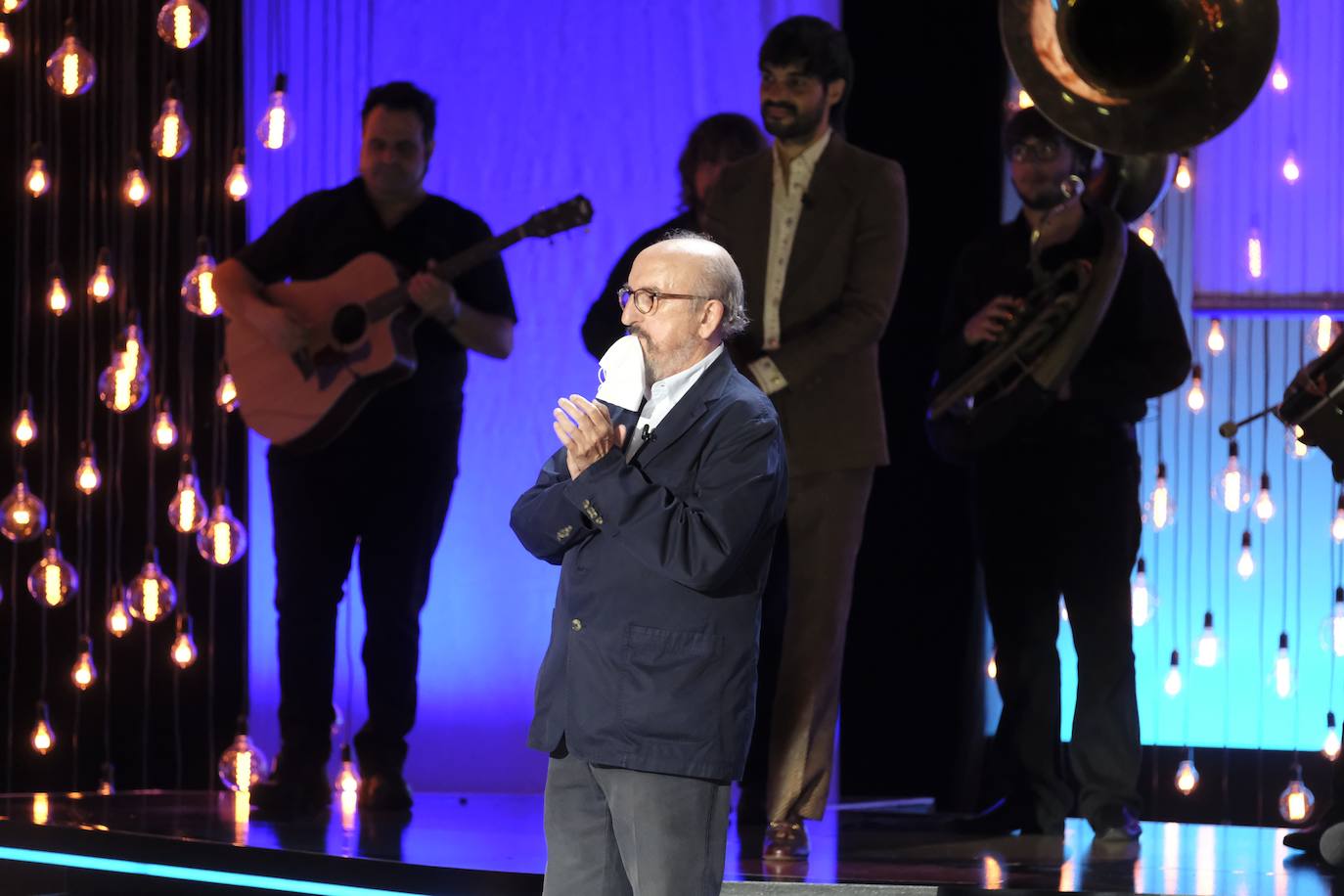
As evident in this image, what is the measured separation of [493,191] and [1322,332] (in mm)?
2553

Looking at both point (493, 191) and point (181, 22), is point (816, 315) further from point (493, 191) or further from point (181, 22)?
point (493, 191)

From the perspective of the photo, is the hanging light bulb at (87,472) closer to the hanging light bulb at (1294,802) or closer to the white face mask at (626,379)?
the white face mask at (626,379)

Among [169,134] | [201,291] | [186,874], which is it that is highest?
[169,134]

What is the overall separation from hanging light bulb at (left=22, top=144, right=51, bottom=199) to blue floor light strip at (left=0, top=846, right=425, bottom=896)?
76.8 inches

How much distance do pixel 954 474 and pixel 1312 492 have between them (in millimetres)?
1164

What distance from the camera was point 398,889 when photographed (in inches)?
143

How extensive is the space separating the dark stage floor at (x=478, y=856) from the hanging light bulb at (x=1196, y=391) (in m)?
1.43

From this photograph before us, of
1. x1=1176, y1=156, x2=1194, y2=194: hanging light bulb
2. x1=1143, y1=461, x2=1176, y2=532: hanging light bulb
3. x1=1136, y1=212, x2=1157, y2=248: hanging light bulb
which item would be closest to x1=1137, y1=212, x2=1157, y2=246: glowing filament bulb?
x1=1136, y1=212, x2=1157, y2=248: hanging light bulb

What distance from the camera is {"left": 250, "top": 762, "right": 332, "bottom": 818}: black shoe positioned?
4469mm

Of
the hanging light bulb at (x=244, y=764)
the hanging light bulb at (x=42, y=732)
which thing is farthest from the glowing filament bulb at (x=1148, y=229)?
the hanging light bulb at (x=42, y=732)

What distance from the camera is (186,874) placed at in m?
3.93

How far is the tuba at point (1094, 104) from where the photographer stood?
13.2 ft

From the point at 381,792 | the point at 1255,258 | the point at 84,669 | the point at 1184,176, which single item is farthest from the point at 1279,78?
the point at 84,669

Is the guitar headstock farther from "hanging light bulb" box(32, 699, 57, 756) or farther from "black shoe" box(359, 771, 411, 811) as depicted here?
"hanging light bulb" box(32, 699, 57, 756)
